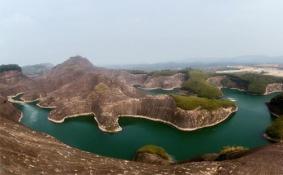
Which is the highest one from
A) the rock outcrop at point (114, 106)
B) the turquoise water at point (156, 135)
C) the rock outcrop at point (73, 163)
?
the rock outcrop at point (73, 163)

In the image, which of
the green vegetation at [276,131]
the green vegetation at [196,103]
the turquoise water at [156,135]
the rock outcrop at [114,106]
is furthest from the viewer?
the green vegetation at [196,103]

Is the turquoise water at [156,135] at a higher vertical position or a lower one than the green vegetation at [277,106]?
lower

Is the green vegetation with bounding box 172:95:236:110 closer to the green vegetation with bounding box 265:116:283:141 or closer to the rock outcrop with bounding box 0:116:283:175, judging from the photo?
the green vegetation with bounding box 265:116:283:141

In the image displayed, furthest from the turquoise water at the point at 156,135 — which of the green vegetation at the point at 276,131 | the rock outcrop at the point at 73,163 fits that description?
the rock outcrop at the point at 73,163

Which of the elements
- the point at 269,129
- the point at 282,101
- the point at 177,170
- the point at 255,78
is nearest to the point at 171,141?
the point at 269,129

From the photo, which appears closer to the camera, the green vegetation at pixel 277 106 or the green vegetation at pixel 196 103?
the green vegetation at pixel 196 103

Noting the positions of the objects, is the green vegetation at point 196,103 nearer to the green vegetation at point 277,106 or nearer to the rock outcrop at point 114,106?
the rock outcrop at point 114,106

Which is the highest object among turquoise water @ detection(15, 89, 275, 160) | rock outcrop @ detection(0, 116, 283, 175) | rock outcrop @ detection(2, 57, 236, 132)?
rock outcrop @ detection(0, 116, 283, 175)

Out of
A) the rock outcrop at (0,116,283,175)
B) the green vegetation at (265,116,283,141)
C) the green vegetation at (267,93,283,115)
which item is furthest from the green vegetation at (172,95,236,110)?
the rock outcrop at (0,116,283,175)
